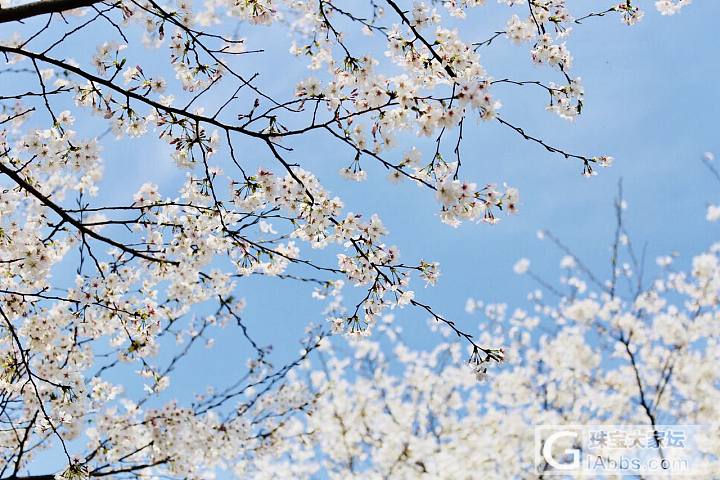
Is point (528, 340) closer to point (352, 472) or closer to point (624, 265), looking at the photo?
point (624, 265)

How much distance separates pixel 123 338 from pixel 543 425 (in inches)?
337

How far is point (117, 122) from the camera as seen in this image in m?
3.96

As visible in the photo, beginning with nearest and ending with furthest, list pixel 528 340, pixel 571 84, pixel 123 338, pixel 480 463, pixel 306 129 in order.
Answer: pixel 306 129
pixel 571 84
pixel 123 338
pixel 480 463
pixel 528 340

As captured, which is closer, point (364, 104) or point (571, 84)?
point (364, 104)

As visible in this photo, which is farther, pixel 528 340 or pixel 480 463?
pixel 528 340

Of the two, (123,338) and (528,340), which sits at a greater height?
(528,340)

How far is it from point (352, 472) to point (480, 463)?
2.51 meters

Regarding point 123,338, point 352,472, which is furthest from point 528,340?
point 123,338

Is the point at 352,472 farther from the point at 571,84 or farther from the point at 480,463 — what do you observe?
the point at 571,84

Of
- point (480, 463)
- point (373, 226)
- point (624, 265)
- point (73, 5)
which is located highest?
point (624, 265)

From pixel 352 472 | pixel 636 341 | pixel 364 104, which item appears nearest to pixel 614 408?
pixel 636 341

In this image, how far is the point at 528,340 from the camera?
43.4 ft

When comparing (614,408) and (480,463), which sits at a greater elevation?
(614,408)

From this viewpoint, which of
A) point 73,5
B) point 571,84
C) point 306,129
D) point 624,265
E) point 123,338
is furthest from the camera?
point 624,265
